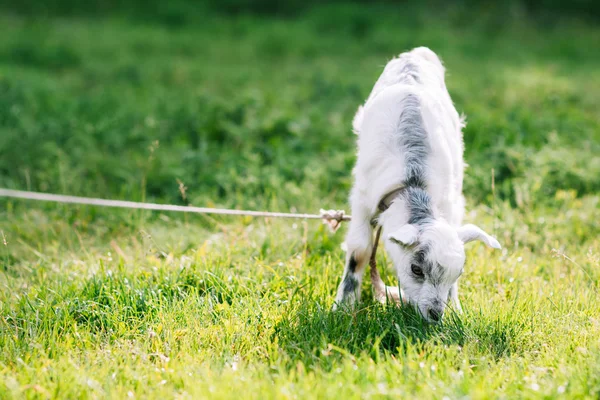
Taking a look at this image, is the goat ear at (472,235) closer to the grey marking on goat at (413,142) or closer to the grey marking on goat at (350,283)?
the grey marking on goat at (413,142)

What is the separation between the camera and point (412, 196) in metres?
3.76

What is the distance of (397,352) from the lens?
3.57 metres

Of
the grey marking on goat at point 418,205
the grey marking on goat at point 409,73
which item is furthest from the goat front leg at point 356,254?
the grey marking on goat at point 409,73

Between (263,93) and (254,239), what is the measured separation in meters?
4.16

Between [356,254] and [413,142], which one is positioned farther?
[356,254]

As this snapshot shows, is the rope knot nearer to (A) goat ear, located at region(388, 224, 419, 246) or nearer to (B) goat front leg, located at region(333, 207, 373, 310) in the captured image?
(B) goat front leg, located at region(333, 207, 373, 310)

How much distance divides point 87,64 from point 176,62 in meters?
1.46

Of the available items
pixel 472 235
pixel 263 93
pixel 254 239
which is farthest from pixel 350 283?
pixel 263 93

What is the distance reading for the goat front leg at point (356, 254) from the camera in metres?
4.11

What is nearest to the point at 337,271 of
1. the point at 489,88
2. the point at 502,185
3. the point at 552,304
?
the point at 552,304

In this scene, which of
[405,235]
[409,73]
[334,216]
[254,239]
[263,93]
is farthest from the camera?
[263,93]

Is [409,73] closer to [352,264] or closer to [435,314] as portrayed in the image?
[352,264]

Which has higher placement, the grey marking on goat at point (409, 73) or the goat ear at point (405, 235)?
the grey marking on goat at point (409, 73)

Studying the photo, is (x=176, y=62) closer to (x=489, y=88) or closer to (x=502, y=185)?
(x=489, y=88)
